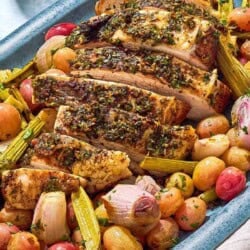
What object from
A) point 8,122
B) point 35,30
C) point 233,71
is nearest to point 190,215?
point 233,71

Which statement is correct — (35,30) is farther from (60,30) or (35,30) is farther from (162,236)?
(162,236)

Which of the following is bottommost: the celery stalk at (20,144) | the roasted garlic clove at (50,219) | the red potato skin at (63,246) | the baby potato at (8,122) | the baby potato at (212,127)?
the baby potato at (212,127)

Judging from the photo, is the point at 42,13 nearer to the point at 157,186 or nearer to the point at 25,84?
the point at 25,84

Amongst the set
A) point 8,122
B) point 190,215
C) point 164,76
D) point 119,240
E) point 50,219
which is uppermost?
point 8,122

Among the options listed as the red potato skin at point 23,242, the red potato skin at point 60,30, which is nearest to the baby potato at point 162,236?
the red potato skin at point 23,242

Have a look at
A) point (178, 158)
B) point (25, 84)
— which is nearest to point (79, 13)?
point (25, 84)

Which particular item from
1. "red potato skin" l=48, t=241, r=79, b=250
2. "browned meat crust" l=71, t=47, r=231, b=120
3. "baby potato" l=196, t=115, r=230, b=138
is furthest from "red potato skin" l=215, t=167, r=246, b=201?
"red potato skin" l=48, t=241, r=79, b=250

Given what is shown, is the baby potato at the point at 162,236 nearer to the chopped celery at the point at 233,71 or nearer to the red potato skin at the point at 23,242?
the red potato skin at the point at 23,242

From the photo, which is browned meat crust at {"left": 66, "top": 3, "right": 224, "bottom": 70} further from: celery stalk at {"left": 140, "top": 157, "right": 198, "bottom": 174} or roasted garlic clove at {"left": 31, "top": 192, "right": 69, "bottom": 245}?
roasted garlic clove at {"left": 31, "top": 192, "right": 69, "bottom": 245}
